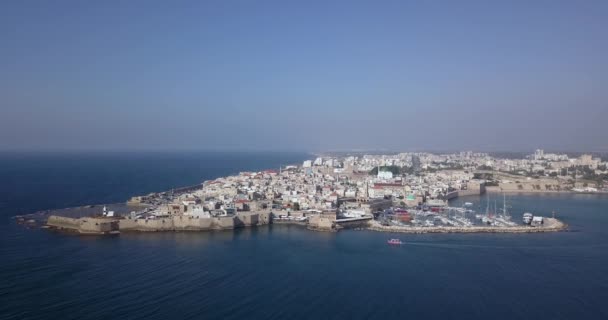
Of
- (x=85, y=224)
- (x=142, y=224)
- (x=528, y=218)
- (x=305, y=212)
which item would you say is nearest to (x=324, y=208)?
(x=305, y=212)

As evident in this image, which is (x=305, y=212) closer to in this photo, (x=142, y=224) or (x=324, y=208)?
(x=324, y=208)

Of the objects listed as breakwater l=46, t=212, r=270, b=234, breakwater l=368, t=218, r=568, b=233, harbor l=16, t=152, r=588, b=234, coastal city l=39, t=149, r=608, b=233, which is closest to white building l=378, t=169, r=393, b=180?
coastal city l=39, t=149, r=608, b=233

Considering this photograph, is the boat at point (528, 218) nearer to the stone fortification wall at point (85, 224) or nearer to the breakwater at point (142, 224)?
the breakwater at point (142, 224)

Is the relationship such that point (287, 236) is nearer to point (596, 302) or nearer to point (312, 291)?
point (312, 291)

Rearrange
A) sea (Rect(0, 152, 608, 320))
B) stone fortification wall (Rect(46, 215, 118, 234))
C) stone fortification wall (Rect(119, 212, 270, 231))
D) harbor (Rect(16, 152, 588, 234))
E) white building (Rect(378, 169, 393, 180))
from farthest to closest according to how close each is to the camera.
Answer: white building (Rect(378, 169, 393, 180))
harbor (Rect(16, 152, 588, 234))
stone fortification wall (Rect(119, 212, 270, 231))
stone fortification wall (Rect(46, 215, 118, 234))
sea (Rect(0, 152, 608, 320))

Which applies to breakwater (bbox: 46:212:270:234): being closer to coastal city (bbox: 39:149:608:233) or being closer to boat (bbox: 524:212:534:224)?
coastal city (bbox: 39:149:608:233)

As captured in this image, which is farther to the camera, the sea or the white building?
the white building

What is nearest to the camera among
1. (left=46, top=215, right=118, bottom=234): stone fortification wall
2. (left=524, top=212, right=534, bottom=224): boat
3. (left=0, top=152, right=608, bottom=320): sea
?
(left=0, top=152, right=608, bottom=320): sea

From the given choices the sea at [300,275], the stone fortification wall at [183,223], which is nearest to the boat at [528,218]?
the sea at [300,275]

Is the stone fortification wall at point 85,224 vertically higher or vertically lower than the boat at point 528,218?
higher

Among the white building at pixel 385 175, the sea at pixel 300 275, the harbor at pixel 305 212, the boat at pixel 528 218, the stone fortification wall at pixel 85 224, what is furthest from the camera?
the white building at pixel 385 175
